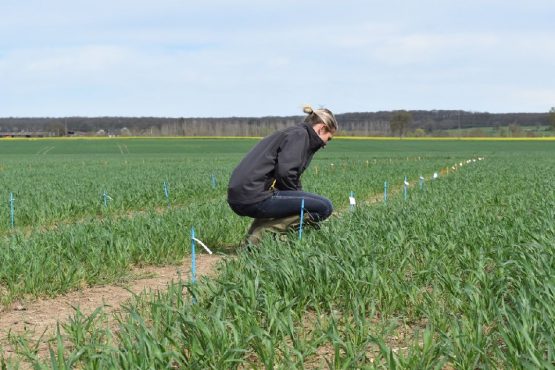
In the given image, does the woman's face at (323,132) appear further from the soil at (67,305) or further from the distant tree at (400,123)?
the distant tree at (400,123)

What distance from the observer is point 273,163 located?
6363 millimetres

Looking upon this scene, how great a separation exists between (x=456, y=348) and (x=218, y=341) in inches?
42.9

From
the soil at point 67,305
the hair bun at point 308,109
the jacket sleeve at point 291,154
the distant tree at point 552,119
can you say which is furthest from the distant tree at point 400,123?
the soil at point 67,305

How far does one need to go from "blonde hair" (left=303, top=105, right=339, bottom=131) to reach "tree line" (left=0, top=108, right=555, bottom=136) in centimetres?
10387

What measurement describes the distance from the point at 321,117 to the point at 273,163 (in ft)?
2.05

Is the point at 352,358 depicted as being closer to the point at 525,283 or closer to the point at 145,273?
the point at 525,283

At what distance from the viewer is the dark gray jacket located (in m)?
6.21

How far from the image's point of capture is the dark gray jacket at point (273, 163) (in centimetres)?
621

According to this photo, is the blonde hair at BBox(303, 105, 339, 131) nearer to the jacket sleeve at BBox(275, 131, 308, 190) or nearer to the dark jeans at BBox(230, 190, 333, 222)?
the jacket sleeve at BBox(275, 131, 308, 190)

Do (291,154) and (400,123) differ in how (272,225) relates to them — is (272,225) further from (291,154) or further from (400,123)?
(400,123)

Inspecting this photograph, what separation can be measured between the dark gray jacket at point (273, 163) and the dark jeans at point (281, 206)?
69 mm

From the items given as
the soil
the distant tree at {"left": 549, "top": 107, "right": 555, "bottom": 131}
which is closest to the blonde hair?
the soil

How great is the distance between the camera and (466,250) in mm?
5027

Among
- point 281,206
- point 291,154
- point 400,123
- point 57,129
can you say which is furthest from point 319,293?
point 57,129
